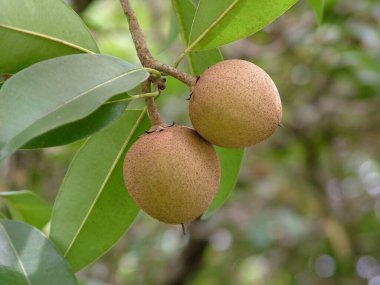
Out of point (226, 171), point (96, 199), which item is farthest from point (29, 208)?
point (226, 171)

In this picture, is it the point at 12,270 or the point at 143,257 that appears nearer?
the point at 12,270

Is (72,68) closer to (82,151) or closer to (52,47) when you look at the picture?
(52,47)

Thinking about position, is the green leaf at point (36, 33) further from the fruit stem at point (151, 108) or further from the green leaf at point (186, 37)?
the green leaf at point (186, 37)

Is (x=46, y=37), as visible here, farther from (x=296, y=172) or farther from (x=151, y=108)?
(x=296, y=172)

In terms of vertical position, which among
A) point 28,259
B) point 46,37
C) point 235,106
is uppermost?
point 46,37

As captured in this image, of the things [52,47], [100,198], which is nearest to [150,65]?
[52,47]

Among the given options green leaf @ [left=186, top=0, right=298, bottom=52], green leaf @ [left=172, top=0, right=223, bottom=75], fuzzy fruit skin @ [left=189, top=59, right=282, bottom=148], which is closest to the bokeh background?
green leaf @ [left=172, top=0, right=223, bottom=75]

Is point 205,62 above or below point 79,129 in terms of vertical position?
below
